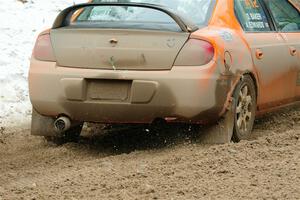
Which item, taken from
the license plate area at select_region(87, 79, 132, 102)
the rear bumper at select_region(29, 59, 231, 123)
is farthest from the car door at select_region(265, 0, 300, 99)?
the license plate area at select_region(87, 79, 132, 102)

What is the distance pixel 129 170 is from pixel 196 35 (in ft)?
4.51

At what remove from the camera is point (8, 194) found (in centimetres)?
479

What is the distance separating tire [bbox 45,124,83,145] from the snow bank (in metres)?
1.29

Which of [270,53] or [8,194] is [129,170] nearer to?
[8,194]

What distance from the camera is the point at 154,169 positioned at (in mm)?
5266

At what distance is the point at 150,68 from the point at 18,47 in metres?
5.54

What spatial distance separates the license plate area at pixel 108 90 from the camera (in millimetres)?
6023

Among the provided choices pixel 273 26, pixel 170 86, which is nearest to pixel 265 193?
pixel 170 86

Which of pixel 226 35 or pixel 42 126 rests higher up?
pixel 226 35

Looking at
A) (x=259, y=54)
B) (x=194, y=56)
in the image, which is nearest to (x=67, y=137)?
(x=194, y=56)

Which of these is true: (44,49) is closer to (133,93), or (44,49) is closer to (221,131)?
(133,93)

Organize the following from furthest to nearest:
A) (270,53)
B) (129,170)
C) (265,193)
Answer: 1. (270,53)
2. (129,170)
3. (265,193)

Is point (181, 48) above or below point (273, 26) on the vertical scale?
above

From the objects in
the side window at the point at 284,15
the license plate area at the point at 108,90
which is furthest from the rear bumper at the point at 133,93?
the side window at the point at 284,15
